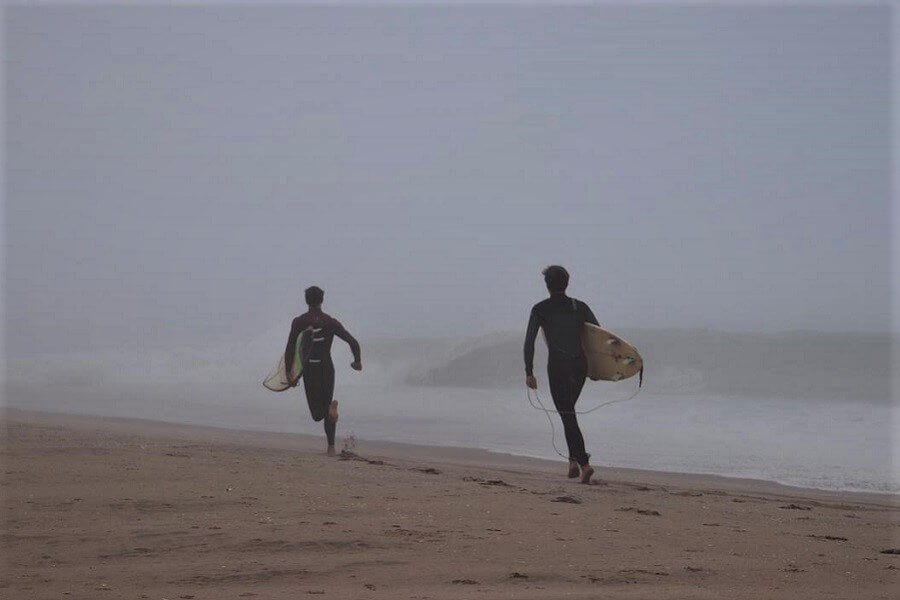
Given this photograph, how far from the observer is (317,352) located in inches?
478

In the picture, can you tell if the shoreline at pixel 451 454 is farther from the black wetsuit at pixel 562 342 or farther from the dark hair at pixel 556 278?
the dark hair at pixel 556 278

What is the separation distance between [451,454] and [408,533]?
5.99 meters

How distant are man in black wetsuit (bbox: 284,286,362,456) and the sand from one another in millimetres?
2445

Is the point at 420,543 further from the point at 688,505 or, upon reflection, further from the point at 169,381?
the point at 169,381

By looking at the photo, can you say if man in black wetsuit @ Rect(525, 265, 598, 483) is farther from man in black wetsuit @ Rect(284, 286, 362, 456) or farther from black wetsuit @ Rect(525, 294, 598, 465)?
man in black wetsuit @ Rect(284, 286, 362, 456)

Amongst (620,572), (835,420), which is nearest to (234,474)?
(620,572)

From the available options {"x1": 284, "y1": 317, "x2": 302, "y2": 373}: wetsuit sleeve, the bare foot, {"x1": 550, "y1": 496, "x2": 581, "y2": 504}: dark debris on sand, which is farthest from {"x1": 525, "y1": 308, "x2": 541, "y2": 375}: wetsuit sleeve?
{"x1": 284, "y1": 317, "x2": 302, "y2": 373}: wetsuit sleeve

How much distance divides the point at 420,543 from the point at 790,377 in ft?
74.1

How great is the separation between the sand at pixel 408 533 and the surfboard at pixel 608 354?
0.98m

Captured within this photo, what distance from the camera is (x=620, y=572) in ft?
16.6

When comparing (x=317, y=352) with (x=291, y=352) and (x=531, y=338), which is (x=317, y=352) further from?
(x=531, y=338)

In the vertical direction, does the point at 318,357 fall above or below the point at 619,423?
above

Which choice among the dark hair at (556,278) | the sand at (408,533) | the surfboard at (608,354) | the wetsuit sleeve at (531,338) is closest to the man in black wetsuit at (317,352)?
the sand at (408,533)

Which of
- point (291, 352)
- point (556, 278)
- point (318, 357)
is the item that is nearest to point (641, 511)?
point (556, 278)
